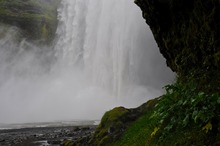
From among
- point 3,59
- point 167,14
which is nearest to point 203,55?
point 167,14

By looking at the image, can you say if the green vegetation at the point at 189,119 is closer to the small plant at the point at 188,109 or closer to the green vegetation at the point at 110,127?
the small plant at the point at 188,109

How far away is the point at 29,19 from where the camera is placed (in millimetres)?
122312

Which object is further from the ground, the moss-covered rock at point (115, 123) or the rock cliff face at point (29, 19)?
the rock cliff face at point (29, 19)

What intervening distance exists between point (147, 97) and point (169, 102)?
195ft

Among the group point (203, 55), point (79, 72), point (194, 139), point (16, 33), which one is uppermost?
point (16, 33)

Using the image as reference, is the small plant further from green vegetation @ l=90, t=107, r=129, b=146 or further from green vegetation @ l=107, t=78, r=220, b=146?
green vegetation @ l=90, t=107, r=129, b=146

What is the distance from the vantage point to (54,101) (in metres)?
97.8

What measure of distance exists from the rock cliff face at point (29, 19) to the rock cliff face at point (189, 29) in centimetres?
10353

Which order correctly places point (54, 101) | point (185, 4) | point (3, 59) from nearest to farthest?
point (185, 4) → point (54, 101) → point (3, 59)

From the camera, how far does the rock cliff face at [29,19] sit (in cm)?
12169

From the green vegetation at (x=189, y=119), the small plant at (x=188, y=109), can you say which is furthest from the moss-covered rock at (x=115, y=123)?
the small plant at (x=188, y=109)

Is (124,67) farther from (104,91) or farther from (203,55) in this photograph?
(203,55)

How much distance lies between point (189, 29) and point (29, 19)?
112 metres

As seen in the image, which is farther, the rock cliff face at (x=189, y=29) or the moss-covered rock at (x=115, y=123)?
the moss-covered rock at (x=115, y=123)
